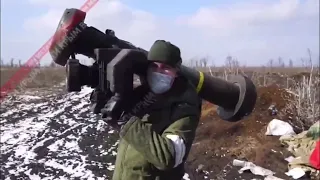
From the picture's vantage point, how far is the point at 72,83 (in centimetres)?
236

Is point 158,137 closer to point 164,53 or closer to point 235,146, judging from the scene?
point 164,53

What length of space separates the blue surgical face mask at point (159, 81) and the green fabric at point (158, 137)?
108 mm

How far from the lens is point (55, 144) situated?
9.63 m

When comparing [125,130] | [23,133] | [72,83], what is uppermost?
[72,83]

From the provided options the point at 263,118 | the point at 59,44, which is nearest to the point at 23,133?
the point at 263,118

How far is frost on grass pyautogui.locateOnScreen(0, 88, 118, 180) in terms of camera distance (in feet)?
25.2

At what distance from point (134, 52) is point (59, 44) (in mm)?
439

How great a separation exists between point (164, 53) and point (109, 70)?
12.9 inches

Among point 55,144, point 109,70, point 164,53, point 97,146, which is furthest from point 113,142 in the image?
point 109,70

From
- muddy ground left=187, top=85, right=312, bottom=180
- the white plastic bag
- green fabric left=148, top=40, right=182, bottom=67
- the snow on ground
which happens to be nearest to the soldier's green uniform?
green fabric left=148, top=40, right=182, bottom=67

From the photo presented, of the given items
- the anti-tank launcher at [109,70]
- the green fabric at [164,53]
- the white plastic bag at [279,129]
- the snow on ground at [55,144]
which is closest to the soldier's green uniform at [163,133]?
the green fabric at [164,53]

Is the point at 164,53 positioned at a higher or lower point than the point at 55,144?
higher

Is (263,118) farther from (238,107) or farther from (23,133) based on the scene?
(238,107)

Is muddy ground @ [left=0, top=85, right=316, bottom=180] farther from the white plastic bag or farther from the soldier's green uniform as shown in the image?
the soldier's green uniform
